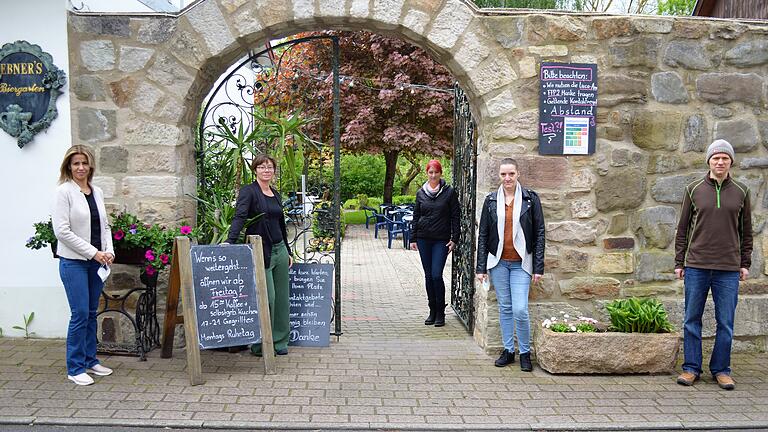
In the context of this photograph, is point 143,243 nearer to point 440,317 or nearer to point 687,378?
point 440,317

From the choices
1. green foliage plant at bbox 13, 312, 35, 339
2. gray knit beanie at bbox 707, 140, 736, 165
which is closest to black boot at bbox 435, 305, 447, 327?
gray knit beanie at bbox 707, 140, 736, 165

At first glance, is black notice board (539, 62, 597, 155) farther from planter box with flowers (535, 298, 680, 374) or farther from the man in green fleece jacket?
planter box with flowers (535, 298, 680, 374)

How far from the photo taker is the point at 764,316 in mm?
5285

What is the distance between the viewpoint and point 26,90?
16.9 feet

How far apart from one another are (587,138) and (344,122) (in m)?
11.2

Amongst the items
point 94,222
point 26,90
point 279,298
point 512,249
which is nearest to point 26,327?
point 94,222

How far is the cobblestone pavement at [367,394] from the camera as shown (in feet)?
12.6

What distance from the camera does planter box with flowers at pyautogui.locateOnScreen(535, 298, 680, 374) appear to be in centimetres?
464

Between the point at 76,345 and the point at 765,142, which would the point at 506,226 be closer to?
the point at 765,142

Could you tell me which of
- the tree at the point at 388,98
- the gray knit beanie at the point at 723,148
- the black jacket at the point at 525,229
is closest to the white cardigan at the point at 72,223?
the black jacket at the point at 525,229

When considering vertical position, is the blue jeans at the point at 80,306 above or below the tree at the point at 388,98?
below

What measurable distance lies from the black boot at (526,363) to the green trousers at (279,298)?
6.19 feet

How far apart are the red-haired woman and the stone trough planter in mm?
1690

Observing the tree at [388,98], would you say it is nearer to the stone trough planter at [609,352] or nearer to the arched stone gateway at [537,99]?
the arched stone gateway at [537,99]
